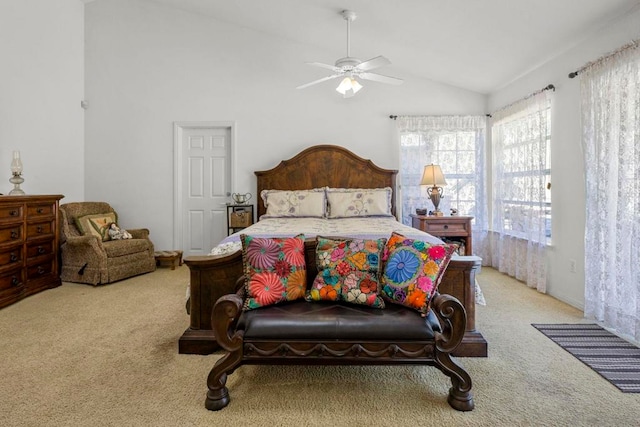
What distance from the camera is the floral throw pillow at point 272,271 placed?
189 centimetres

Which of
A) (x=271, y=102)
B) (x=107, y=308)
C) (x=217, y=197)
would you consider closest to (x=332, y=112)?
(x=271, y=102)

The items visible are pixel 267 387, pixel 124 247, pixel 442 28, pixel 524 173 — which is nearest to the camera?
pixel 267 387

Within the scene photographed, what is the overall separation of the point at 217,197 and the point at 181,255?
94 cm

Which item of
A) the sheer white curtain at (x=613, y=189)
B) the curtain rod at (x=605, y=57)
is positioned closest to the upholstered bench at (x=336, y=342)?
the sheer white curtain at (x=613, y=189)

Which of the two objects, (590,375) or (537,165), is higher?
(537,165)

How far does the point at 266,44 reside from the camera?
15.7ft

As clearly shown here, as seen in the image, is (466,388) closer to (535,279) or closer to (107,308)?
(535,279)

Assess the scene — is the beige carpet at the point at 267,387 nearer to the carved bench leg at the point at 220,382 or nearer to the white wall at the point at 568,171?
the carved bench leg at the point at 220,382

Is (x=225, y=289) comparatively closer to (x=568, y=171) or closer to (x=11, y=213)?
(x=11, y=213)

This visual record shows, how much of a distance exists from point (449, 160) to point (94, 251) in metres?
4.60

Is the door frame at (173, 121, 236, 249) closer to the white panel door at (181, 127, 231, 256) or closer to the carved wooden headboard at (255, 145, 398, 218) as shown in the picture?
the white panel door at (181, 127, 231, 256)

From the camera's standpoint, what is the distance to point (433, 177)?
14.2 ft

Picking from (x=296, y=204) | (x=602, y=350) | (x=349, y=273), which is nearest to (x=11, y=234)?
(x=296, y=204)

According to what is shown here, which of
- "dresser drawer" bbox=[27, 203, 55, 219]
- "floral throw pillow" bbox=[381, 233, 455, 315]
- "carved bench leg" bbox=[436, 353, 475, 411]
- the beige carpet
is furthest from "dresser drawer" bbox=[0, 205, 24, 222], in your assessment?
"carved bench leg" bbox=[436, 353, 475, 411]
